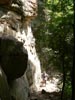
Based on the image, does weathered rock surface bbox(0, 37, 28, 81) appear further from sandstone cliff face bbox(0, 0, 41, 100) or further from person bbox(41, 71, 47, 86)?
person bbox(41, 71, 47, 86)

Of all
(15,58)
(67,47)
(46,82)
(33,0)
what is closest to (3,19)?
(33,0)

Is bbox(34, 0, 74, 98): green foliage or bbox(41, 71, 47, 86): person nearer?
bbox(34, 0, 74, 98): green foliage

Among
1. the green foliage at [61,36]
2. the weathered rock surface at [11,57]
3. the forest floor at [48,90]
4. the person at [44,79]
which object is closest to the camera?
the weathered rock surface at [11,57]

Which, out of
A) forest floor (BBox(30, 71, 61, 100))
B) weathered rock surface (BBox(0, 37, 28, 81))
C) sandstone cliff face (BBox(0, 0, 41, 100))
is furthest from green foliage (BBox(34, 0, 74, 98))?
weathered rock surface (BBox(0, 37, 28, 81))

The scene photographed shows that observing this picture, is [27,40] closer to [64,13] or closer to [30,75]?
[30,75]

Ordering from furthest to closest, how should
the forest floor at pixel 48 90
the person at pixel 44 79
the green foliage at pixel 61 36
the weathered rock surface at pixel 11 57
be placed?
the person at pixel 44 79, the forest floor at pixel 48 90, the green foliage at pixel 61 36, the weathered rock surface at pixel 11 57

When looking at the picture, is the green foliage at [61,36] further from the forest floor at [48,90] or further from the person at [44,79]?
the person at [44,79]

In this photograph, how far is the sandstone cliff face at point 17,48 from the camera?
9123mm

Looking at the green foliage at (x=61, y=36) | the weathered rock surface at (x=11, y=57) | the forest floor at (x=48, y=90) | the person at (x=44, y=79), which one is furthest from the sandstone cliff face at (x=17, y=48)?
the green foliage at (x=61, y=36)

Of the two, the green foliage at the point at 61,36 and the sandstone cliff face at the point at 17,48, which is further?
the green foliage at the point at 61,36

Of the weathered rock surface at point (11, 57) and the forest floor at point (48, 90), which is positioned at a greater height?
the weathered rock surface at point (11, 57)

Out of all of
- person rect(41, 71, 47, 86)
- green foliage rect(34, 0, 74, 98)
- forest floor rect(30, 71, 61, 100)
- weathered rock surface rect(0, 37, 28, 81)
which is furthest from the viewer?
person rect(41, 71, 47, 86)

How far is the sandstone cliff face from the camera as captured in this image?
29.9 ft

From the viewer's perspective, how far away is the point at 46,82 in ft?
66.7
